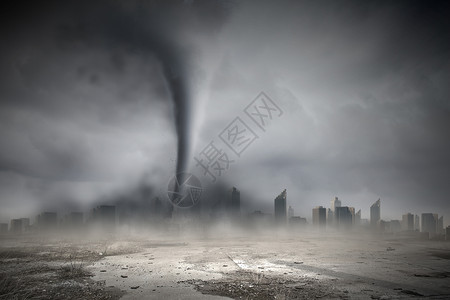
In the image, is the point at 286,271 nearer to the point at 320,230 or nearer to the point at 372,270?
the point at 372,270

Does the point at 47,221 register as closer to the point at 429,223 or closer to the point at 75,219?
the point at 75,219

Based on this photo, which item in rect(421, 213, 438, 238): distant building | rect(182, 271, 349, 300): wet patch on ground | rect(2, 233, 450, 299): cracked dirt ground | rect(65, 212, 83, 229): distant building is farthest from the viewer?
rect(65, 212, 83, 229): distant building

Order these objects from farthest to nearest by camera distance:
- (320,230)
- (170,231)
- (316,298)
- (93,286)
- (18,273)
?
1. (320,230)
2. (170,231)
3. (18,273)
4. (93,286)
5. (316,298)

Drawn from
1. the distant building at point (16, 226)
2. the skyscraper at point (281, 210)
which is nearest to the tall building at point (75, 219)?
the distant building at point (16, 226)

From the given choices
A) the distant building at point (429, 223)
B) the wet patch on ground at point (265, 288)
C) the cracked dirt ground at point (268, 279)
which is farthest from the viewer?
the distant building at point (429, 223)

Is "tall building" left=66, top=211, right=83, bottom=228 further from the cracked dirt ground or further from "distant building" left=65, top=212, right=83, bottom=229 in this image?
the cracked dirt ground

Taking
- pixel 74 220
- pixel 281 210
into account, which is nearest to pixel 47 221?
pixel 74 220

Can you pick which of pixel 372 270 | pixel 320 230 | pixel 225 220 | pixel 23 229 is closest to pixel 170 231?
pixel 225 220

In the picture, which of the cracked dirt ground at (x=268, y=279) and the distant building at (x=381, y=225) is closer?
the cracked dirt ground at (x=268, y=279)

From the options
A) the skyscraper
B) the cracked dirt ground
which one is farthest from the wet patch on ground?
the skyscraper

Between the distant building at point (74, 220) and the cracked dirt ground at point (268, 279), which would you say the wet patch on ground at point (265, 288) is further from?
the distant building at point (74, 220)

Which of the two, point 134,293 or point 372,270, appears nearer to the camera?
point 134,293
